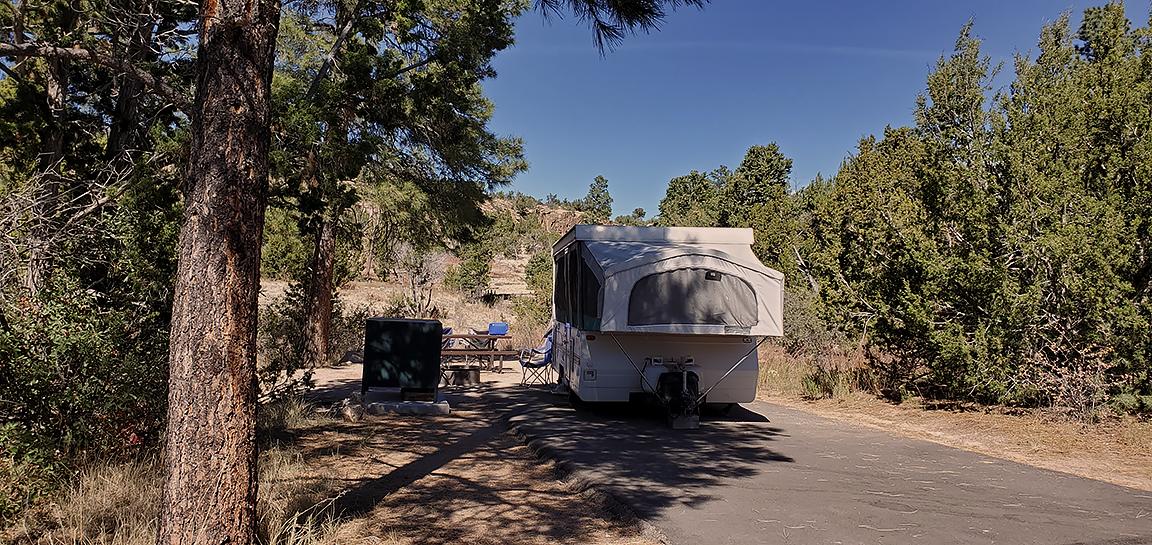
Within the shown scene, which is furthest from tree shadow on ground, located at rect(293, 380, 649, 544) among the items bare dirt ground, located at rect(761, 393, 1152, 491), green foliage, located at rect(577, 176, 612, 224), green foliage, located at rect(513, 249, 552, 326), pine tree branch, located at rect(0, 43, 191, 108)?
green foliage, located at rect(577, 176, 612, 224)

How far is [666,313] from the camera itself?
30.2 feet

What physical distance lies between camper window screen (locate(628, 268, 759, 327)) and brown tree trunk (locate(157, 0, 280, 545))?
5.53 m

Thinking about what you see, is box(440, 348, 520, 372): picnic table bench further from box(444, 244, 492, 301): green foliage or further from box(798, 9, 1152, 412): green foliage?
box(444, 244, 492, 301): green foliage

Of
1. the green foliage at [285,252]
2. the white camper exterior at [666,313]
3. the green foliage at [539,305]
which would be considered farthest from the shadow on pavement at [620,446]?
the green foliage at [539,305]

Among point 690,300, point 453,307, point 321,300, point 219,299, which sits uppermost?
point 453,307

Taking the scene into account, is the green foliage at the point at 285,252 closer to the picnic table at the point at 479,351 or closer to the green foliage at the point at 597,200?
the picnic table at the point at 479,351

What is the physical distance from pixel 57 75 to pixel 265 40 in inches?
168

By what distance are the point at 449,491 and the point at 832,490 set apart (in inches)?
119

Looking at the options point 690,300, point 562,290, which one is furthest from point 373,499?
point 562,290

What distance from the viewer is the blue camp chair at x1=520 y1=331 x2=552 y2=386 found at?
1406cm

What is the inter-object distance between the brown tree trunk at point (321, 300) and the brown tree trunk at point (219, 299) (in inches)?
409

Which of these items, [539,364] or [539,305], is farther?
[539,305]

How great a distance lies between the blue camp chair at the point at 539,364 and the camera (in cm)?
1406

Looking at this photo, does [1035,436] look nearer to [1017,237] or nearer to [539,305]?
[1017,237]
